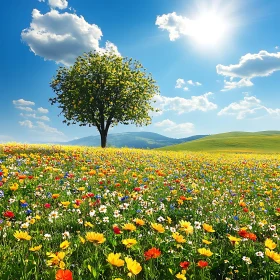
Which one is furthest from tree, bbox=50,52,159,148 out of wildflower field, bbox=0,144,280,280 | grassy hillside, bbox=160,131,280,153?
grassy hillside, bbox=160,131,280,153

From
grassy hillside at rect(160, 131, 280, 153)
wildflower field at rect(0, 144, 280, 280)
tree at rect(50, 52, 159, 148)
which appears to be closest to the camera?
wildflower field at rect(0, 144, 280, 280)

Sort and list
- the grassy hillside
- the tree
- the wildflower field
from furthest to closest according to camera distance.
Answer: the grassy hillside
the tree
the wildflower field

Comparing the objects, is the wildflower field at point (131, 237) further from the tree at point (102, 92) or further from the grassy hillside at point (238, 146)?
the grassy hillside at point (238, 146)

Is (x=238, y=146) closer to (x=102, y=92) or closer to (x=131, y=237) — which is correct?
(x=102, y=92)

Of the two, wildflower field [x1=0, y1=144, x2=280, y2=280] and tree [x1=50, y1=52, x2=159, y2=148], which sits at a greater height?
tree [x1=50, y1=52, x2=159, y2=148]

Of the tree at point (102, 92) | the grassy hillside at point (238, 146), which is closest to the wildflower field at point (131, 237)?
the tree at point (102, 92)

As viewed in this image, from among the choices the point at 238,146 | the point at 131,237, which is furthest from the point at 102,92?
the point at 238,146

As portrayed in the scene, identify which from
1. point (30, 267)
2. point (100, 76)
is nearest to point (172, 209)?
point (30, 267)

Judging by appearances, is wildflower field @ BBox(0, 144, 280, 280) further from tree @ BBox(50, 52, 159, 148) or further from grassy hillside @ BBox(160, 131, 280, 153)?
grassy hillside @ BBox(160, 131, 280, 153)

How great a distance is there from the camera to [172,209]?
6473 millimetres

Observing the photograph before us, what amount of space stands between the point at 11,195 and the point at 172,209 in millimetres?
3974

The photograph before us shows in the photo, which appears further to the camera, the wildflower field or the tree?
the tree

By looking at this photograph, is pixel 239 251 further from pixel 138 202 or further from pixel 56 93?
pixel 56 93

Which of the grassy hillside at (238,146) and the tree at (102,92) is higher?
the tree at (102,92)
